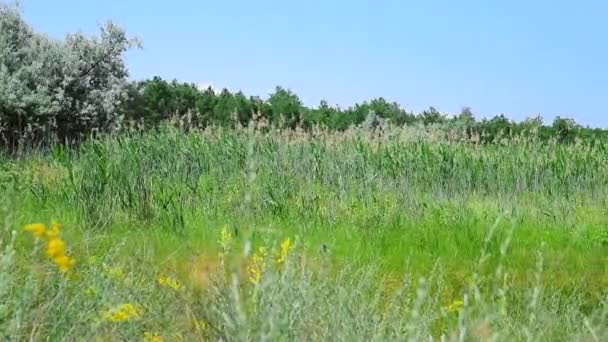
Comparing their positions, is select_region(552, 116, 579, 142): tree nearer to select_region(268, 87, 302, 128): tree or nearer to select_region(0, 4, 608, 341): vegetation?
select_region(268, 87, 302, 128): tree

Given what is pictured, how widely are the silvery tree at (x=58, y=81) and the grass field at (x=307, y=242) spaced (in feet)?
11.6

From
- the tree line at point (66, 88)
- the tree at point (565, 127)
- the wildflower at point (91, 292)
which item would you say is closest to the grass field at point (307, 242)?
the wildflower at point (91, 292)

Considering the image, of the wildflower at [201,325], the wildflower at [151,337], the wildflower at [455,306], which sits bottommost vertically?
the wildflower at [151,337]

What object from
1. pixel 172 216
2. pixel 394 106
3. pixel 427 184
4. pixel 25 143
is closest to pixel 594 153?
pixel 427 184

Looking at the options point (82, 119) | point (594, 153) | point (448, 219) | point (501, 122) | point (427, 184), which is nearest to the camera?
point (448, 219)

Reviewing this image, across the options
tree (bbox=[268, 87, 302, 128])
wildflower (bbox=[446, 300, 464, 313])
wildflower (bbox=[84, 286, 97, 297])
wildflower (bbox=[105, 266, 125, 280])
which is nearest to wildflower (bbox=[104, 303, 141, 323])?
wildflower (bbox=[84, 286, 97, 297])

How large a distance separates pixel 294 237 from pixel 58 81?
11.1 m

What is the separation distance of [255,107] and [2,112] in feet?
26.8

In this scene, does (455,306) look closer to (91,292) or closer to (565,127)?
(91,292)

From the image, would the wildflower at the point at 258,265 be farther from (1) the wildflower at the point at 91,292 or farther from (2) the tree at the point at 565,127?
(2) the tree at the point at 565,127

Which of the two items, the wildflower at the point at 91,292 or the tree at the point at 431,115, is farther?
the tree at the point at 431,115

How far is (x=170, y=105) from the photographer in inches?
894

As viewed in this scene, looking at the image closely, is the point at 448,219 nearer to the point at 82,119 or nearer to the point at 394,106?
the point at 82,119

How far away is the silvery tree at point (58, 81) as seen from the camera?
651 inches
